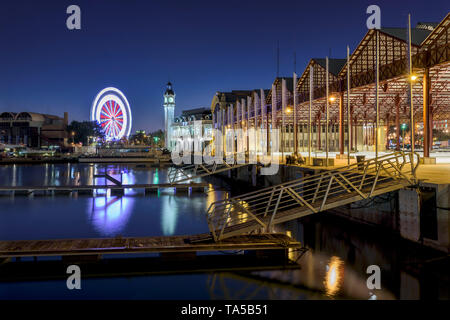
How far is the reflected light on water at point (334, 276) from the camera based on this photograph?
48.3 feet

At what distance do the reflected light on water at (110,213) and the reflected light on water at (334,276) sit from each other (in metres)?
14.3

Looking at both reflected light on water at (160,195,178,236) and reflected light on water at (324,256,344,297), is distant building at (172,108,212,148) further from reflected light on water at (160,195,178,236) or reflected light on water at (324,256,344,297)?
reflected light on water at (324,256,344,297)

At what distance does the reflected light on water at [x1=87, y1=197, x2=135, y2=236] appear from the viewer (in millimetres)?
27750

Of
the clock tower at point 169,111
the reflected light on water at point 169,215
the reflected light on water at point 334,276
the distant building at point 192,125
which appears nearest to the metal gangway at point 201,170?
the reflected light on water at point 169,215

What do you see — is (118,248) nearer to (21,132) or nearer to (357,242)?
(357,242)

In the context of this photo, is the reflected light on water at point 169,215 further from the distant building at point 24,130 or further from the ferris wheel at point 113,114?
the distant building at point 24,130

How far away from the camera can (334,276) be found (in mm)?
16141

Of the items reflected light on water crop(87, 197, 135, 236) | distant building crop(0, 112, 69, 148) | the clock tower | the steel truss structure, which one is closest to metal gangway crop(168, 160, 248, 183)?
the steel truss structure

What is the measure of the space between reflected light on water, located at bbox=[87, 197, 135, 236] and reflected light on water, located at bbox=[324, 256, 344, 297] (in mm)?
14321

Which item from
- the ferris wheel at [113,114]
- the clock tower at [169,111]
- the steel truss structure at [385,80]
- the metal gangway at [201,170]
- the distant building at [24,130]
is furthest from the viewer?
the distant building at [24,130]

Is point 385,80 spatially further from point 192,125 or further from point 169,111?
point 169,111

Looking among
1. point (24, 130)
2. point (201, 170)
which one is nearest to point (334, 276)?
point (201, 170)

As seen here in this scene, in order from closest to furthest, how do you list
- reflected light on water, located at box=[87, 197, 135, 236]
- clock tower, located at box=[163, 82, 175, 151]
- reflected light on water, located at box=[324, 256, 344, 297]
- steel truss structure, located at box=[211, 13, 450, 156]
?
reflected light on water, located at box=[324, 256, 344, 297] < reflected light on water, located at box=[87, 197, 135, 236] < steel truss structure, located at box=[211, 13, 450, 156] < clock tower, located at box=[163, 82, 175, 151]
